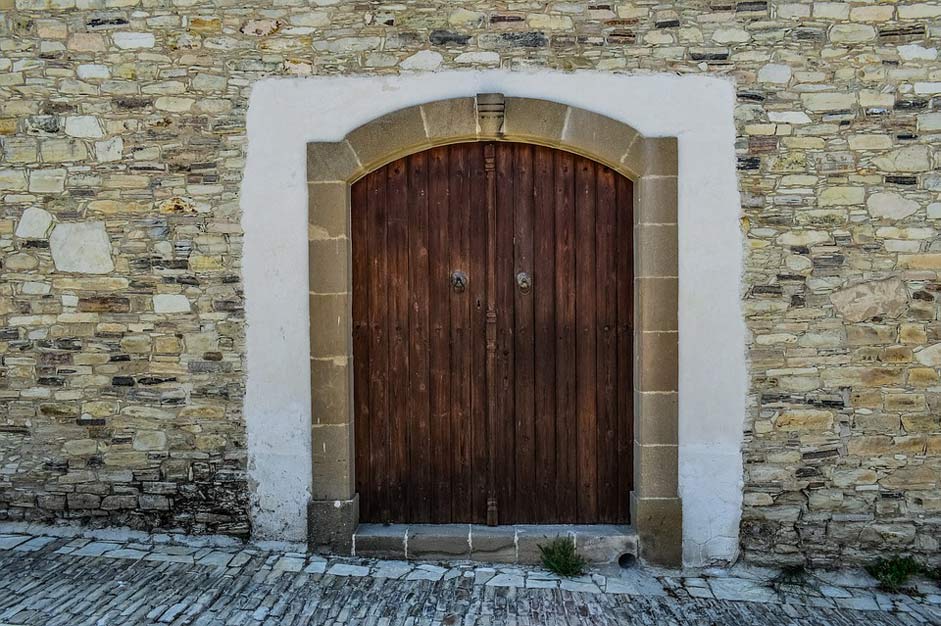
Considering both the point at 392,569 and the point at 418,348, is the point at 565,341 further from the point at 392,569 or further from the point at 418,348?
the point at 392,569

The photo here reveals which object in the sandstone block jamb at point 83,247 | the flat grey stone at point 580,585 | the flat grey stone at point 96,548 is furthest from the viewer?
the sandstone block jamb at point 83,247

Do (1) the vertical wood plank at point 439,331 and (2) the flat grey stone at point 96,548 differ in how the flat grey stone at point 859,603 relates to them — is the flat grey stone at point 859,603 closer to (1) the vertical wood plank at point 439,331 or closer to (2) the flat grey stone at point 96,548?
(1) the vertical wood plank at point 439,331

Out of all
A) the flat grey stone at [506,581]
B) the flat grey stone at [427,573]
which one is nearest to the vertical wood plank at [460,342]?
the flat grey stone at [427,573]

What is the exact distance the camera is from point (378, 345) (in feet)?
13.8

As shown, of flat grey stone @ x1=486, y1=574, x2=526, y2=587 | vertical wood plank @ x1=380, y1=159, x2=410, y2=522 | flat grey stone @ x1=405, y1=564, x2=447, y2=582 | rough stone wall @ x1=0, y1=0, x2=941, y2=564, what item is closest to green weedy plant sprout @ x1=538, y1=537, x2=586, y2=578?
flat grey stone @ x1=486, y1=574, x2=526, y2=587

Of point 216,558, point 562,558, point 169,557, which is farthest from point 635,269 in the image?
point 169,557

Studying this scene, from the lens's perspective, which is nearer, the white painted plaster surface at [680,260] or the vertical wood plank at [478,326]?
→ the white painted plaster surface at [680,260]

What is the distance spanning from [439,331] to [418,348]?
0.17 m

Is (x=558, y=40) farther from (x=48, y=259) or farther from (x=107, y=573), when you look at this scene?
(x=107, y=573)

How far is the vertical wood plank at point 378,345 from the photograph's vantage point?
4188mm

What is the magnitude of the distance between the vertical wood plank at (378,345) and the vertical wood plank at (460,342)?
410 millimetres

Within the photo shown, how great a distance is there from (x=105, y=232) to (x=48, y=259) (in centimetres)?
39

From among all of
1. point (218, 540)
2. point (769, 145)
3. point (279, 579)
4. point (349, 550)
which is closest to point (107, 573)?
point (218, 540)

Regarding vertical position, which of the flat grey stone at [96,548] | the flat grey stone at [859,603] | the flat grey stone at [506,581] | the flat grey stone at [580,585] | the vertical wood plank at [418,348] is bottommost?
the flat grey stone at [859,603]
